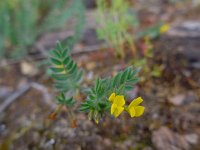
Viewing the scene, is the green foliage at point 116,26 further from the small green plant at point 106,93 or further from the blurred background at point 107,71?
the small green plant at point 106,93

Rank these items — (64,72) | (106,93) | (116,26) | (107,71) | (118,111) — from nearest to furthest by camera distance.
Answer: (118,111), (106,93), (64,72), (116,26), (107,71)

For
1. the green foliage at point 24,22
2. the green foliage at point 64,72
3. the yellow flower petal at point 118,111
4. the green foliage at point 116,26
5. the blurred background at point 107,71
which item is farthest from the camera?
the green foliage at point 24,22

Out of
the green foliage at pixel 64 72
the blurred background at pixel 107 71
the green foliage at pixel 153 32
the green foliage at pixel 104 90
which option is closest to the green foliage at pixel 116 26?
the blurred background at pixel 107 71

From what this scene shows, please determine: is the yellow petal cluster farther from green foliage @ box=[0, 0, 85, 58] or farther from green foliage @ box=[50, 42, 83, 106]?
green foliage @ box=[0, 0, 85, 58]

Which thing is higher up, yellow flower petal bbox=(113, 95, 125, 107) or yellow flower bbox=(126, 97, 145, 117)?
yellow flower petal bbox=(113, 95, 125, 107)

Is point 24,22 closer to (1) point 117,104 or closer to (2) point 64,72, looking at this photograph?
(2) point 64,72

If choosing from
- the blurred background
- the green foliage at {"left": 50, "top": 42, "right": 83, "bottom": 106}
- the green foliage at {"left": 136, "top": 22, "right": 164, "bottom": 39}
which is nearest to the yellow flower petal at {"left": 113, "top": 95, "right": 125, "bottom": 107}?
the green foliage at {"left": 50, "top": 42, "right": 83, "bottom": 106}

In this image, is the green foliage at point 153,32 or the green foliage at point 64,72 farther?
the green foliage at point 153,32

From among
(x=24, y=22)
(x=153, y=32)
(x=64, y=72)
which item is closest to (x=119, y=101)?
(x=64, y=72)
